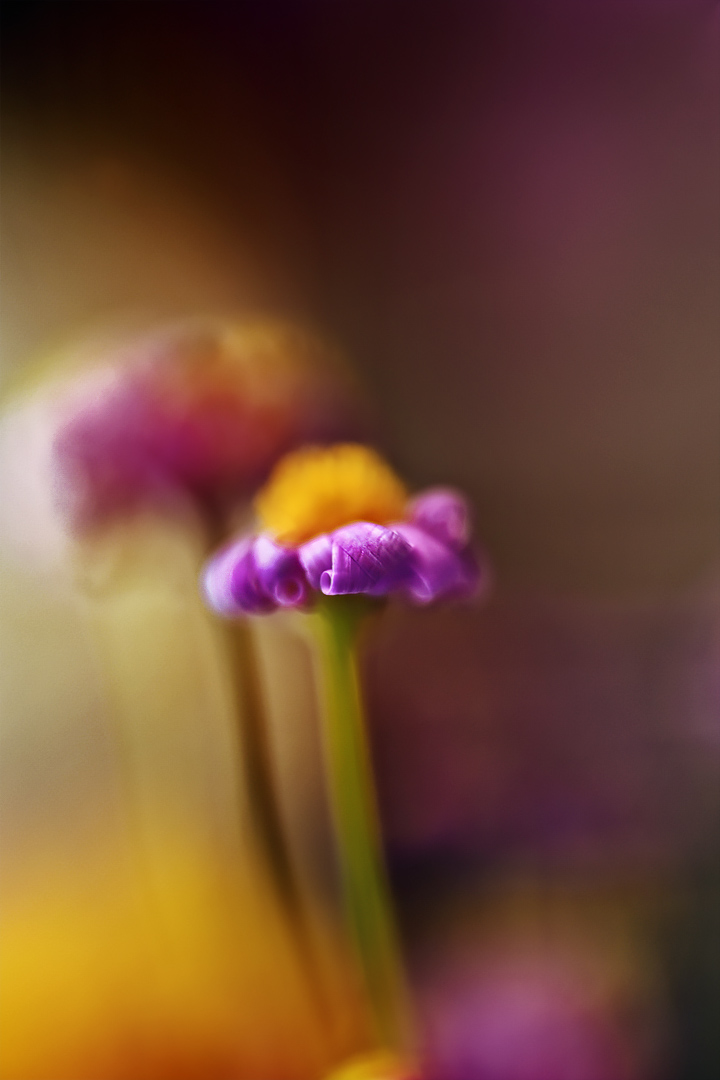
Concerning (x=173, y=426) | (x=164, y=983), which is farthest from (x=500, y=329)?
(x=164, y=983)

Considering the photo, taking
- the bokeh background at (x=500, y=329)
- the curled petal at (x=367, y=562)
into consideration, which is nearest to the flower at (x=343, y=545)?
the curled petal at (x=367, y=562)

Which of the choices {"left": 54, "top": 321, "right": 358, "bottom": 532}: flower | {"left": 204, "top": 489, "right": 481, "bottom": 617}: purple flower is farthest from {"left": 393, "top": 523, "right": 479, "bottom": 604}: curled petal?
{"left": 54, "top": 321, "right": 358, "bottom": 532}: flower

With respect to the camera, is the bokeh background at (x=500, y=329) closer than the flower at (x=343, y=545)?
No

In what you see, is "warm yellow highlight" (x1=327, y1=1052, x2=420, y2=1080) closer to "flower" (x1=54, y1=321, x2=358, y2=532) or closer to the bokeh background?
the bokeh background

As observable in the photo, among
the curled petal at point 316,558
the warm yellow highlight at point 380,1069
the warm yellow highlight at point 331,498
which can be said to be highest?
the warm yellow highlight at point 331,498

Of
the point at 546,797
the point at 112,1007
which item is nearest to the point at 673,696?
the point at 546,797

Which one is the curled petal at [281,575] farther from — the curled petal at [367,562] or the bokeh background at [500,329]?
the bokeh background at [500,329]

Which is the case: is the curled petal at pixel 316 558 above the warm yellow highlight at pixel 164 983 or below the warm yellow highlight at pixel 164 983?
above
